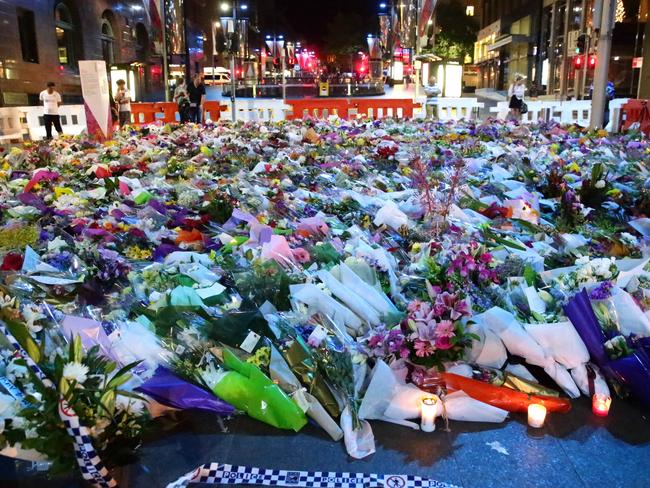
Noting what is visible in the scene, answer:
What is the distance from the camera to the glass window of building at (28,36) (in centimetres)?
2215

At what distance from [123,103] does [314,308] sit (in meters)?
14.7

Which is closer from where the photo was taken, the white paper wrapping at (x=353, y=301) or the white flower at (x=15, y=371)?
the white flower at (x=15, y=371)

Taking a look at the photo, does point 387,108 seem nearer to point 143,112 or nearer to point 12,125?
point 143,112

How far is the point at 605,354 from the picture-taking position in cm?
277

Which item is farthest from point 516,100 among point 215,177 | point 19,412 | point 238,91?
point 238,91

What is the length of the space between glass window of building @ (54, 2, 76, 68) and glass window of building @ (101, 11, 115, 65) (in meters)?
2.83

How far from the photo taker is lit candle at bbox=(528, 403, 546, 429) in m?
2.54

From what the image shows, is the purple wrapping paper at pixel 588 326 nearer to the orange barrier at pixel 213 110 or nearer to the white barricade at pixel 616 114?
the white barricade at pixel 616 114

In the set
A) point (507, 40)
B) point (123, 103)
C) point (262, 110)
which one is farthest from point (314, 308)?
point (507, 40)

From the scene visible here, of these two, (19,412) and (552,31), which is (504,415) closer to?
(19,412)

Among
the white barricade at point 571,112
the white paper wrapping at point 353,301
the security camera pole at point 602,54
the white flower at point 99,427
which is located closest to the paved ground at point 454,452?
the white flower at point 99,427

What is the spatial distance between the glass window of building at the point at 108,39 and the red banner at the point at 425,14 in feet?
57.4

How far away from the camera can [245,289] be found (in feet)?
11.0

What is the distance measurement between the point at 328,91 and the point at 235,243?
28.2 m
